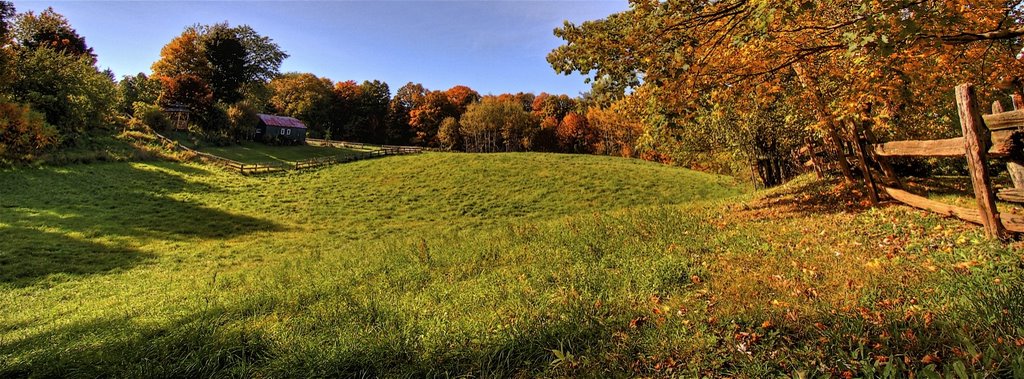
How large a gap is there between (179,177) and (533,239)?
110 ft

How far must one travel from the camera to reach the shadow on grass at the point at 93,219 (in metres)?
14.4

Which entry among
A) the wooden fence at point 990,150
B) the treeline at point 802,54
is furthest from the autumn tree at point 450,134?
the wooden fence at point 990,150

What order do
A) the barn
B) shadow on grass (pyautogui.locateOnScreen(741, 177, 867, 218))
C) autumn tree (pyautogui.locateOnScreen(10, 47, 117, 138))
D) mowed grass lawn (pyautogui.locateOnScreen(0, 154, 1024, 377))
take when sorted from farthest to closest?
the barn → autumn tree (pyautogui.locateOnScreen(10, 47, 117, 138)) → shadow on grass (pyautogui.locateOnScreen(741, 177, 867, 218)) → mowed grass lawn (pyautogui.locateOnScreen(0, 154, 1024, 377))

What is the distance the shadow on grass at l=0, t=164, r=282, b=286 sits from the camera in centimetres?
1439

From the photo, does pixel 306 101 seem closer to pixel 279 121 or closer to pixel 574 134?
pixel 279 121

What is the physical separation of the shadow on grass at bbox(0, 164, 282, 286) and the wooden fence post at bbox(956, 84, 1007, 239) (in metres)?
22.3

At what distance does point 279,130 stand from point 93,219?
4389 centimetres

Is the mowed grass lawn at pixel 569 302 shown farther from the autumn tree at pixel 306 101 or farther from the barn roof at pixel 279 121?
the autumn tree at pixel 306 101

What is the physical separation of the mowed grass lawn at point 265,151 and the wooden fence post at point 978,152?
152 ft

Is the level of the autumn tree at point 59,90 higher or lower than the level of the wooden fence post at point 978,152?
higher

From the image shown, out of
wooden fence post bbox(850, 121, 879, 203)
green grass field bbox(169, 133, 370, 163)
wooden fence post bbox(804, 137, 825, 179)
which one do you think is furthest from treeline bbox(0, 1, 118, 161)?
wooden fence post bbox(804, 137, 825, 179)

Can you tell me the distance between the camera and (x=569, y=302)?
5586 millimetres

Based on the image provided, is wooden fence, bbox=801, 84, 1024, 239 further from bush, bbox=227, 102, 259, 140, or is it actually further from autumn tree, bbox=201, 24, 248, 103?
autumn tree, bbox=201, 24, 248, 103

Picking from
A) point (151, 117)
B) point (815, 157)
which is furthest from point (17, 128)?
point (151, 117)
